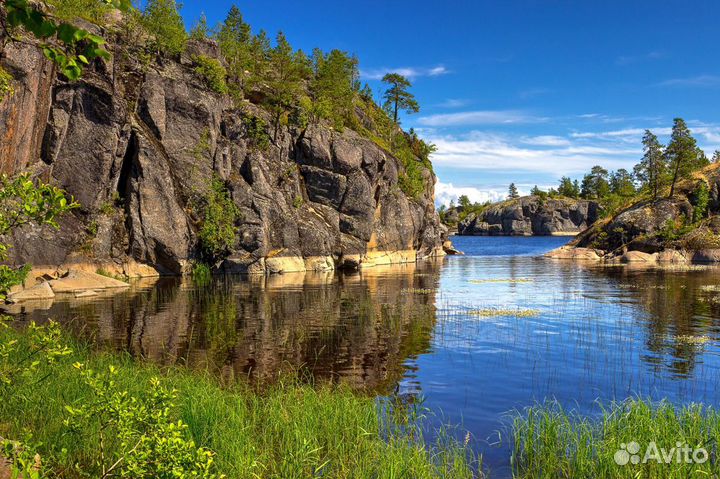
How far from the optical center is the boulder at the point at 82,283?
45.6 meters

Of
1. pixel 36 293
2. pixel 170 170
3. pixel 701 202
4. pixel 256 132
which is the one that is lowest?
pixel 36 293

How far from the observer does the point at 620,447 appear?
1116 cm

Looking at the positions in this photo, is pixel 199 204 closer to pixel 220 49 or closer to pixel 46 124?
pixel 46 124

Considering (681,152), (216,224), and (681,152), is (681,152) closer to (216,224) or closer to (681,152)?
(681,152)

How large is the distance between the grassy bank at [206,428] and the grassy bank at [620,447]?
1749mm

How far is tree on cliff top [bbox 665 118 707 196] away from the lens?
4306 inches

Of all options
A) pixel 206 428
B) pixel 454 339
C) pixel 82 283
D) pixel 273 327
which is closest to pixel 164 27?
pixel 82 283

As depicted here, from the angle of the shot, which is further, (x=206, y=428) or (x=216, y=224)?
(x=216, y=224)

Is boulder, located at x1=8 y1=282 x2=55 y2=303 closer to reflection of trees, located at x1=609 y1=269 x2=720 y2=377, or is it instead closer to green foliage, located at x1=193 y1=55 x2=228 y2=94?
green foliage, located at x1=193 y1=55 x2=228 y2=94

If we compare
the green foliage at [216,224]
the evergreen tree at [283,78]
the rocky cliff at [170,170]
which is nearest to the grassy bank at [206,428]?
the rocky cliff at [170,170]

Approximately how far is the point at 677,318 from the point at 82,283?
159ft

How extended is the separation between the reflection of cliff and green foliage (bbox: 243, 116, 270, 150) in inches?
1208

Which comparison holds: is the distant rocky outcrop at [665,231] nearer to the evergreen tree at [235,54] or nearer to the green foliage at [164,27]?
the evergreen tree at [235,54]

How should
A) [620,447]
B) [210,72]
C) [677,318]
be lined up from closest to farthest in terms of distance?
[620,447] < [677,318] < [210,72]
